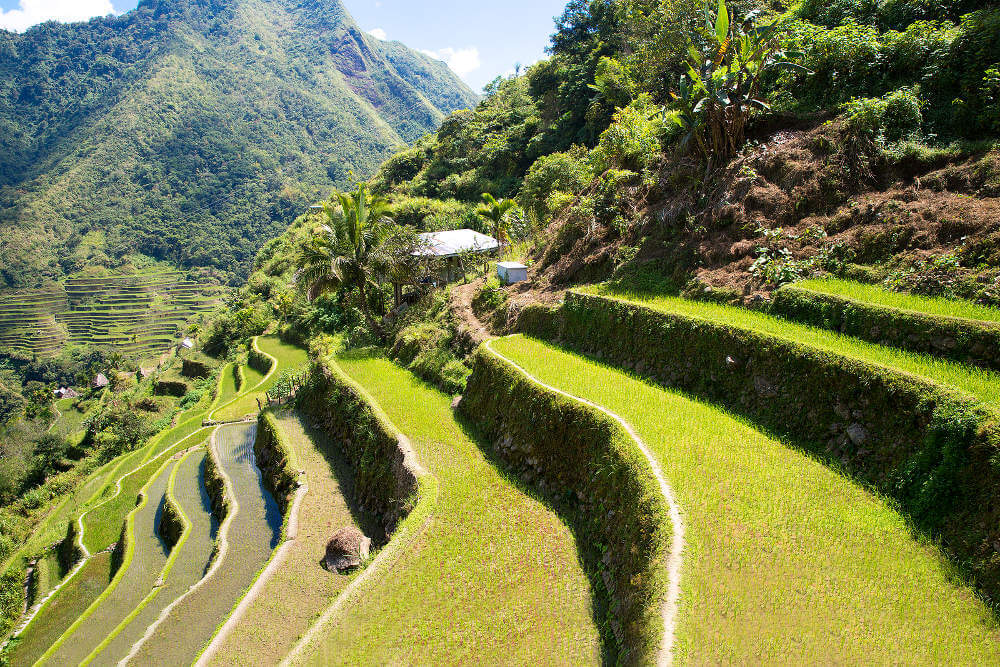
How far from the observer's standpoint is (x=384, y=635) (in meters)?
6.62

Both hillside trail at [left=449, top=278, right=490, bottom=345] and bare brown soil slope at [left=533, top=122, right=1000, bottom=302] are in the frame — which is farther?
hillside trail at [left=449, top=278, right=490, bottom=345]

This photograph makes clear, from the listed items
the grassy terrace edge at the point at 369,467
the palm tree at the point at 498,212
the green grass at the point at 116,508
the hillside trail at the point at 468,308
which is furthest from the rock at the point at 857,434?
the green grass at the point at 116,508

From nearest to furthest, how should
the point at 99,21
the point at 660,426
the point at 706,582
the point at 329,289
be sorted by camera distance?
the point at 706,582 → the point at 660,426 → the point at 329,289 → the point at 99,21

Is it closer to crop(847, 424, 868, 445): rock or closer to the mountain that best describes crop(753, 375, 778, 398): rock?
crop(847, 424, 868, 445): rock

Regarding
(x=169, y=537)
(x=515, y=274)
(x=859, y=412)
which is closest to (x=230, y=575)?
(x=169, y=537)

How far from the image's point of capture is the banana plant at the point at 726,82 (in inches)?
488

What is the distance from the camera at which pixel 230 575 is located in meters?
10.9

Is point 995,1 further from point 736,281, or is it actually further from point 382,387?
point 382,387

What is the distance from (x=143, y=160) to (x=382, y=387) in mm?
123501

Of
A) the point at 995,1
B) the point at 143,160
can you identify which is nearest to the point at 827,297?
the point at 995,1

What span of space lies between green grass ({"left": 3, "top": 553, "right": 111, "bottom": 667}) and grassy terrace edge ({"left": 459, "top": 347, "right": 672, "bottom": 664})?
506 inches

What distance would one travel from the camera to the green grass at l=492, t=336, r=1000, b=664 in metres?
4.70

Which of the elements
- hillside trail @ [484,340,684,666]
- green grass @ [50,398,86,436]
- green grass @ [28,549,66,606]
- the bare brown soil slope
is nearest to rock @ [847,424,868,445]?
hillside trail @ [484,340,684,666]

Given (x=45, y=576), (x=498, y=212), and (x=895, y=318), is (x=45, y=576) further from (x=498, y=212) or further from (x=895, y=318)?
(x=895, y=318)
